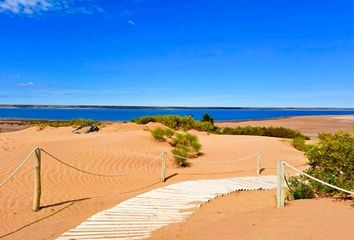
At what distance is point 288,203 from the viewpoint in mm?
8203

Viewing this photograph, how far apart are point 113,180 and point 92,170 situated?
1508 mm

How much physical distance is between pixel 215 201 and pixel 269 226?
3721 millimetres

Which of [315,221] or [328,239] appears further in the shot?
[315,221]

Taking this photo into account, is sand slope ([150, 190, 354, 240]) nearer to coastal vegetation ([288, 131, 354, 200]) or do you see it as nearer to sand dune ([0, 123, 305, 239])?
coastal vegetation ([288, 131, 354, 200])

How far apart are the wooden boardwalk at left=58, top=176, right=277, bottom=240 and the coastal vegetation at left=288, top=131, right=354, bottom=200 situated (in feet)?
7.44

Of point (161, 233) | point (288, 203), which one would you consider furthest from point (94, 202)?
point (288, 203)

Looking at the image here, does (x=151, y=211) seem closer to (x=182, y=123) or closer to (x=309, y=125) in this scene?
(x=182, y=123)

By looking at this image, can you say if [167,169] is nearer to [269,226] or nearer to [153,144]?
[153,144]

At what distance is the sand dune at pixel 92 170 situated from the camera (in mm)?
8797

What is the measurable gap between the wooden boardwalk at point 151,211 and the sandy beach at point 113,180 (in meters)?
0.39

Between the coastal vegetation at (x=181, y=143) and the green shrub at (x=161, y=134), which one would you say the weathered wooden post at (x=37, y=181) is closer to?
the coastal vegetation at (x=181, y=143)

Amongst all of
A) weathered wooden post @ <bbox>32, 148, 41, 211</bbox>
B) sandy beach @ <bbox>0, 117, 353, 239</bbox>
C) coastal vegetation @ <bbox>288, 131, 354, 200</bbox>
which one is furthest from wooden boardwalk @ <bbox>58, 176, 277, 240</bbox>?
coastal vegetation @ <bbox>288, 131, 354, 200</bbox>

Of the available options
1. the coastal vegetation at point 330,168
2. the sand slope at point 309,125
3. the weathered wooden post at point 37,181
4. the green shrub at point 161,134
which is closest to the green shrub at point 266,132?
the sand slope at point 309,125

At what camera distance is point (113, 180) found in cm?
1348
